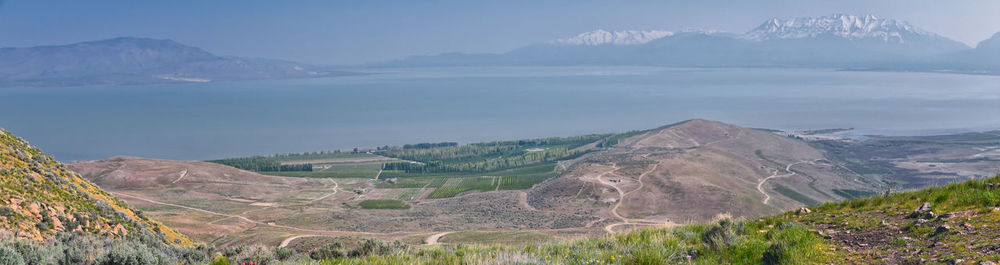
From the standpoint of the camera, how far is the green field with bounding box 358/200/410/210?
5235cm

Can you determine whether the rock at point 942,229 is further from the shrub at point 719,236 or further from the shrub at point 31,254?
the shrub at point 31,254

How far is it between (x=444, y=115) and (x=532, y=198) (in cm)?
12058

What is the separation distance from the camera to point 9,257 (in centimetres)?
560

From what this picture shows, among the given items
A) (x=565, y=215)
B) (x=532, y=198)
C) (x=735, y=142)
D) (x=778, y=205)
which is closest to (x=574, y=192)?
(x=532, y=198)

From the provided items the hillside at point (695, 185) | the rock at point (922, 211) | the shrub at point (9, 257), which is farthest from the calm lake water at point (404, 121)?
the rock at point (922, 211)

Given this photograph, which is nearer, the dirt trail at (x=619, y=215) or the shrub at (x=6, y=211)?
the shrub at (x=6, y=211)

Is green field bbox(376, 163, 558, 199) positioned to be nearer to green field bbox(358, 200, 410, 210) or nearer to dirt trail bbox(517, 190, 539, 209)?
green field bbox(358, 200, 410, 210)

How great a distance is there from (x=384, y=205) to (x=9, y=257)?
1928 inches

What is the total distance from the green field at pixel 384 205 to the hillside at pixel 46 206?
36100 mm

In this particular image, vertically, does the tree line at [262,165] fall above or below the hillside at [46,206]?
below

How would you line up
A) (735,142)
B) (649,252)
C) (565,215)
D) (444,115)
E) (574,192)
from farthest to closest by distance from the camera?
1. (444,115)
2. (735,142)
3. (574,192)
4. (565,215)
5. (649,252)

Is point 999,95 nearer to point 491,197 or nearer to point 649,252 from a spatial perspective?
point 491,197

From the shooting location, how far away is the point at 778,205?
48.2 meters

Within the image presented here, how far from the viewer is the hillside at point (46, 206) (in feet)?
34.1
